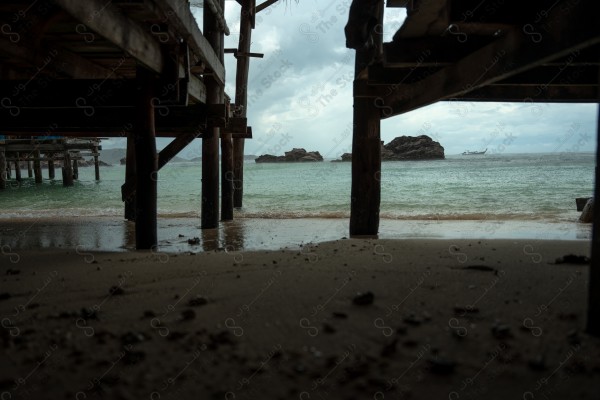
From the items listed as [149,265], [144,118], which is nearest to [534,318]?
[149,265]

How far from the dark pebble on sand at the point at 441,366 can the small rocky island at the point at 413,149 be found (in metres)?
76.2

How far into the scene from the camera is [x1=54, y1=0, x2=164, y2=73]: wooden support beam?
3.59 m

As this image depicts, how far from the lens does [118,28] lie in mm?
4352

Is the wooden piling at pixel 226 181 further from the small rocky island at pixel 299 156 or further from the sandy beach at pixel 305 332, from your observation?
the small rocky island at pixel 299 156

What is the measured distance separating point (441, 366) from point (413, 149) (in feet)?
264

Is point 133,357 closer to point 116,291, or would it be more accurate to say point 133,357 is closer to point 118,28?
point 116,291

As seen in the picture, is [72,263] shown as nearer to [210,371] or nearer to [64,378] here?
[64,378]

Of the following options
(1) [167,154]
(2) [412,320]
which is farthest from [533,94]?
(1) [167,154]

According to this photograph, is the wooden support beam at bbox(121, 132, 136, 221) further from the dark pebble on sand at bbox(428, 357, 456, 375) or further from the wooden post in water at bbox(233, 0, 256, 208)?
the dark pebble on sand at bbox(428, 357, 456, 375)

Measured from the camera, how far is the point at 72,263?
489cm

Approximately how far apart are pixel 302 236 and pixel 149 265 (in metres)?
3.81

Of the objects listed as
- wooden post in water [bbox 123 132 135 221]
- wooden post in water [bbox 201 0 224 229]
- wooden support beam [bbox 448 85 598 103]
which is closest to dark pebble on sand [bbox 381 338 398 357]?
wooden support beam [bbox 448 85 598 103]

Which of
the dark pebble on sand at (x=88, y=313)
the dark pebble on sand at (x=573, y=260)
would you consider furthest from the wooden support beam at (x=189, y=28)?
the dark pebble on sand at (x=573, y=260)

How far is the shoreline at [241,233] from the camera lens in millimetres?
7172
